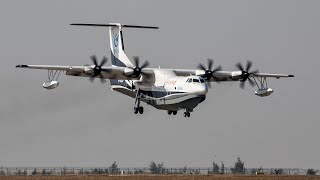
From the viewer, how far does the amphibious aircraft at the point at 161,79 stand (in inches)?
3465

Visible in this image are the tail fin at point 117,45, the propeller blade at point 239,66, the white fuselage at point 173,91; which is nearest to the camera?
the white fuselage at point 173,91

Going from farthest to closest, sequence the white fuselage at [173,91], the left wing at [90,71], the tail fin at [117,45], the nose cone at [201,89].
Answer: the tail fin at [117,45], the left wing at [90,71], the white fuselage at [173,91], the nose cone at [201,89]

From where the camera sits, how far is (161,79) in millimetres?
92188

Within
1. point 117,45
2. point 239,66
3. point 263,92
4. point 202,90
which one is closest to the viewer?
point 202,90

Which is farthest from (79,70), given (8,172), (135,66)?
(8,172)

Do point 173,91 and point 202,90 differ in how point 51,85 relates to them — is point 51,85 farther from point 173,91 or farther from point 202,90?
point 202,90

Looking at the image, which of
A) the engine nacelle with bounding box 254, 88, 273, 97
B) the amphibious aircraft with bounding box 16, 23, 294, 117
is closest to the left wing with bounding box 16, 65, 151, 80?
the amphibious aircraft with bounding box 16, 23, 294, 117

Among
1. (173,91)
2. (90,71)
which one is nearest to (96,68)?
(90,71)

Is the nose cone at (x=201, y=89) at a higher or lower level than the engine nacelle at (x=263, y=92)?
lower

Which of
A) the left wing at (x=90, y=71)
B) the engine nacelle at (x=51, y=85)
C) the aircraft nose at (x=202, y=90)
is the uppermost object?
the left wing at (x=90, y=71)

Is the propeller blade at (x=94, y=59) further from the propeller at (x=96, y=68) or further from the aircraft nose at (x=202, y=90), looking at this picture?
the aircraft nose at (x=202, y=90)

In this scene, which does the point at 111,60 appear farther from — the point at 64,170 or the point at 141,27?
the point at 64,170

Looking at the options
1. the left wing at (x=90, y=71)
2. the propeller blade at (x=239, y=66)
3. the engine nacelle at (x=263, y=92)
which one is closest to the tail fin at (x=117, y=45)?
the left wing at (x=90, y=71)

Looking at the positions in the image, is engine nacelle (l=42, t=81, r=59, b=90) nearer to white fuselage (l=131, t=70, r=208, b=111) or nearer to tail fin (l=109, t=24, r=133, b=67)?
white fuselage (l=131, t=70, r=208, b=111)
